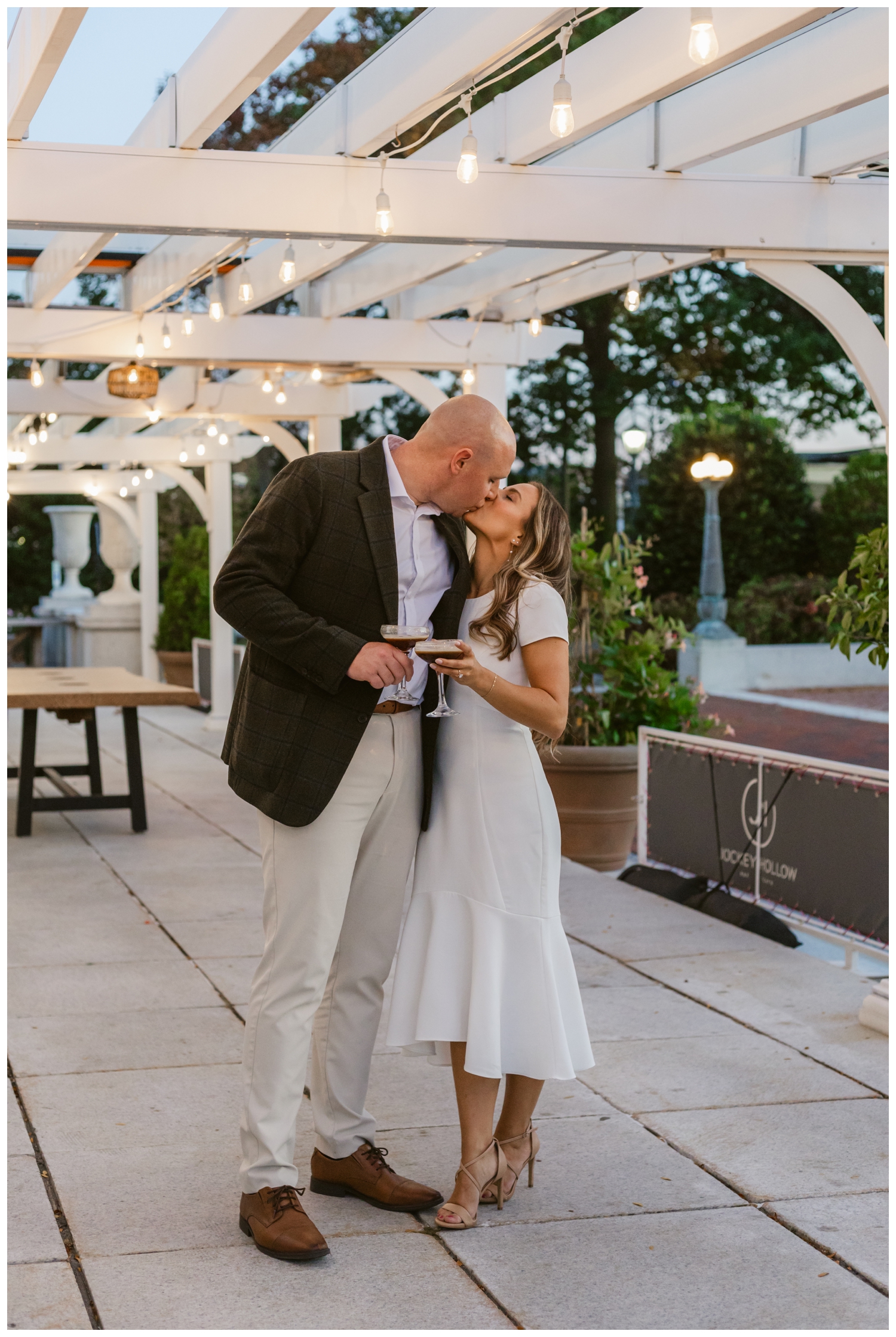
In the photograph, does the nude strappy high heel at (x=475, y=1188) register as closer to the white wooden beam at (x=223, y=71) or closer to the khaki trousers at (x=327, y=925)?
the khaki trousers at (x=327, y=925)

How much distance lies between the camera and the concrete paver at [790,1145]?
344cm

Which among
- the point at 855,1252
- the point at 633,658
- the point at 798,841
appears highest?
the point at 633,658

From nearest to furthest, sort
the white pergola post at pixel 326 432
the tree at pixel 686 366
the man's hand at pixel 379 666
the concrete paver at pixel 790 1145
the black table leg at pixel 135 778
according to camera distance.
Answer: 1. the man's hand at pixel 379 666
2. the concrete paver at pixel 790 1145
3. the black table leg at pixel 135 778
4. the white pergola post at pixel 326 432
5. the tree at pixel 686 366

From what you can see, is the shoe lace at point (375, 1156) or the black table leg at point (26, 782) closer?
the shoe lace at point (375, 1156)

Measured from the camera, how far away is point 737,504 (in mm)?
23844

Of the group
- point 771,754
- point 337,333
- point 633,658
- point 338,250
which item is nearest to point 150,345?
point 337,333

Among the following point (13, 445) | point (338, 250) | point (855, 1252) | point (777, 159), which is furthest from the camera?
point (13, 445)

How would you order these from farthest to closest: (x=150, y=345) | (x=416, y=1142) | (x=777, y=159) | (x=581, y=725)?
1. (x=150, y=345)
2. (x=581, y=725)
3. (x=777, y=159)
4. (x=416, y=1142)

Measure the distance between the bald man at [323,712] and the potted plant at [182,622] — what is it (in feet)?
48.2

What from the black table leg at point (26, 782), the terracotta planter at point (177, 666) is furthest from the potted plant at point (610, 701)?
the terracotta planter at point (177, 666)

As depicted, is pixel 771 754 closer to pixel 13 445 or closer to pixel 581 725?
pixel 581 725

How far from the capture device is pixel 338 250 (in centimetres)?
687

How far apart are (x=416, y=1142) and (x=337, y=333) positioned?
609 centimetres

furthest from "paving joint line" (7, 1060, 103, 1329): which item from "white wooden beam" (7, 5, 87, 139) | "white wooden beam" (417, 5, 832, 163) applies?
"white wooden beam" (417, 5, 832, 163)
